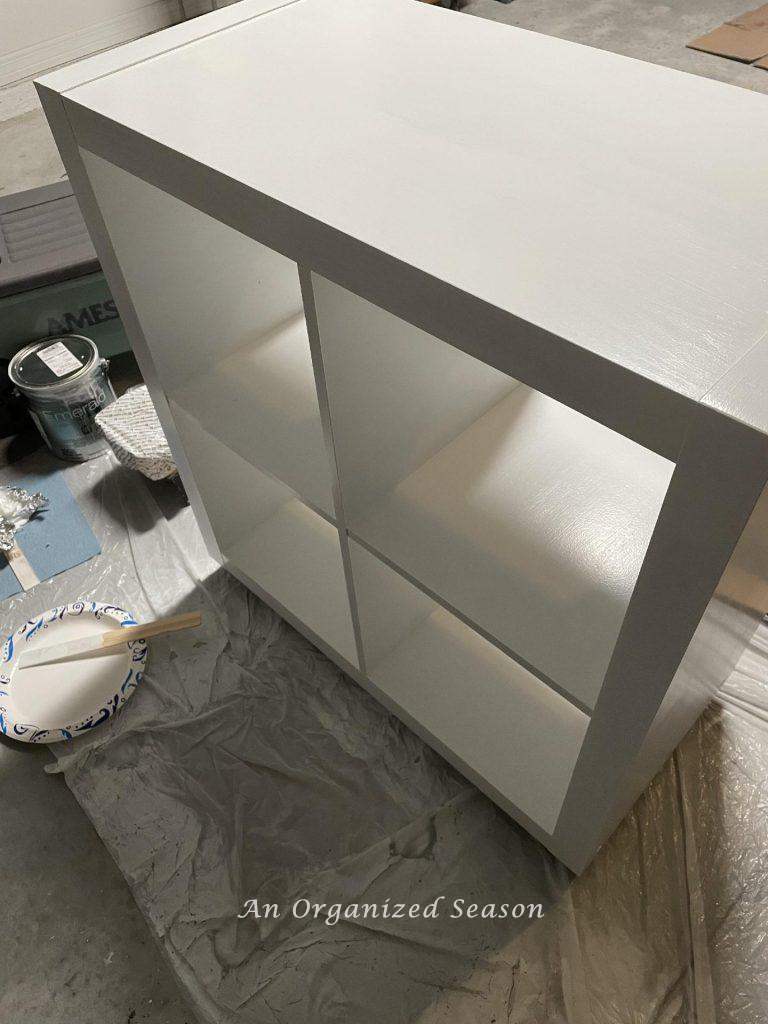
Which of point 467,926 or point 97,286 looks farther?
point 97,286

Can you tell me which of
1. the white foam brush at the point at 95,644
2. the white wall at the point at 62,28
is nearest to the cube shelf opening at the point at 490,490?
the white foam brush at the point at 95,644

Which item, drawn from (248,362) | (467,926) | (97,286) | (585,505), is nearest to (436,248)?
(585,505)

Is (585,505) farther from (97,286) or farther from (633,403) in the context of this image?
(97,286)

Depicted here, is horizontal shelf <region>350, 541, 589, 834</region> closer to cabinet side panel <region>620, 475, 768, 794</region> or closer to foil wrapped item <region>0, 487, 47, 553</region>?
cabinet side panel <region>620, 475, 768, 794</region>

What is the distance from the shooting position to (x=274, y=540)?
1.44 m

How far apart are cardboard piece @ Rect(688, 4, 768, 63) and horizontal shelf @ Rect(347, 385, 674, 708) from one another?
2.16 meters

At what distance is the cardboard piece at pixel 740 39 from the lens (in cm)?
244

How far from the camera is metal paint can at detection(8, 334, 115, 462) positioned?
1.60m

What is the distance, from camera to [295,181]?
67 centimetres

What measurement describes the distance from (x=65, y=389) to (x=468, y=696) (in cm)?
108

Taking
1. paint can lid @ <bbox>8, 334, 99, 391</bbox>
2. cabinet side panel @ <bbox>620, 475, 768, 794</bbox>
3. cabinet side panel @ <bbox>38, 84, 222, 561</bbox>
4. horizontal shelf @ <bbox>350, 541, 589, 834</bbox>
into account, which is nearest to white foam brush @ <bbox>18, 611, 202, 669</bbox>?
cabinet side panel @ <bbox>38, 84, 222, 561</bbox>

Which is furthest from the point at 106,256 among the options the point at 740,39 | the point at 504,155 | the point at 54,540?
the point at 740,39

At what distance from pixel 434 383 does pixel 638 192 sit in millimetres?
359

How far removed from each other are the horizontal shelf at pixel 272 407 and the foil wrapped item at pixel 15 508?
0.68m
